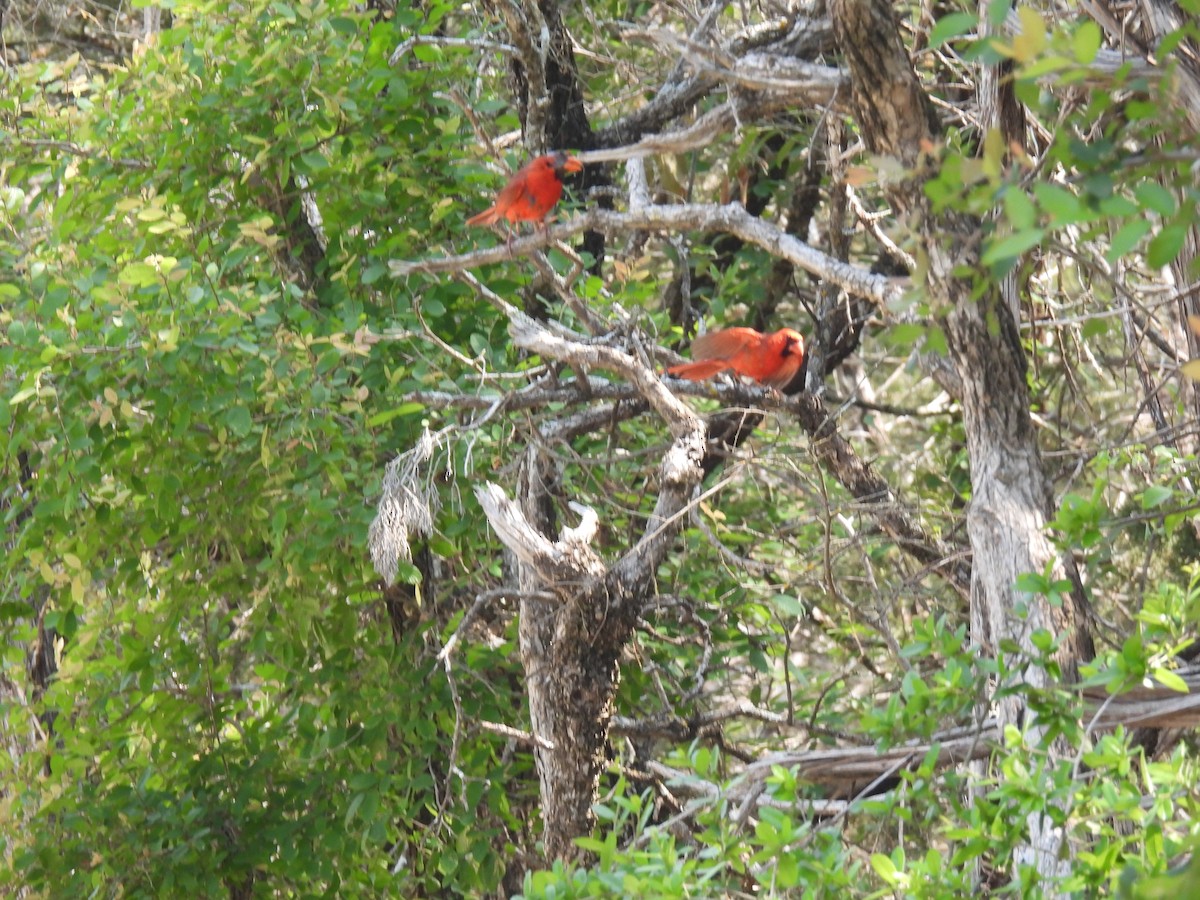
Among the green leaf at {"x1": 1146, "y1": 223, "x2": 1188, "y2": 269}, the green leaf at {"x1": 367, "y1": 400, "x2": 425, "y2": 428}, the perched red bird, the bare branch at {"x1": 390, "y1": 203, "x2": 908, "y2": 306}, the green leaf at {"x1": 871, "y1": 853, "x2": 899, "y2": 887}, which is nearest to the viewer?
the green leaf at {"x1": 1146, "y1": 223, "x2": 1188, "y2": 269}

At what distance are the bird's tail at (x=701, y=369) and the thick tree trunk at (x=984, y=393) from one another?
1.53 metres

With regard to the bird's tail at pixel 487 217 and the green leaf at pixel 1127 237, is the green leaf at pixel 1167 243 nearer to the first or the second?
the green leaf at pixel 1127 237

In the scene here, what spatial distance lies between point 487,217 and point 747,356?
0.97 m

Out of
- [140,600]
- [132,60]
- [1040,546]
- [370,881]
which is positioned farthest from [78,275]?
[1040,546]

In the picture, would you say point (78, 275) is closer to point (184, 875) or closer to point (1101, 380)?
point (184, 875)

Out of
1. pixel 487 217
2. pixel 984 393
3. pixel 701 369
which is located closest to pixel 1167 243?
pixel 984 393

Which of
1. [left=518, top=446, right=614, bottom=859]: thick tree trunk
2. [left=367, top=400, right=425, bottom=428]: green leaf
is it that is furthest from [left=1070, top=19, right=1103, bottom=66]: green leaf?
[left=367, top=400, right=425, bottom=428]: green leaf

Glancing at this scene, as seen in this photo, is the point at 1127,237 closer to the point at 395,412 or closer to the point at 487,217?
the point at 395,412

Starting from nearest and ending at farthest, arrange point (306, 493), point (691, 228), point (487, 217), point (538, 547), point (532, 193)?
1. point (538, 547)
2. point (691, 228)
3. point (306, 493)
4. point (532, 193)
5. point (487, 217)

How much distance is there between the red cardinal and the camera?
458 centimetres

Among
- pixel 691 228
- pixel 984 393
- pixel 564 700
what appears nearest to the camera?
pixel 984 393

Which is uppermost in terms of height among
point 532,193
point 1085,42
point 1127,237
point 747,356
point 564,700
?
point 1085,42

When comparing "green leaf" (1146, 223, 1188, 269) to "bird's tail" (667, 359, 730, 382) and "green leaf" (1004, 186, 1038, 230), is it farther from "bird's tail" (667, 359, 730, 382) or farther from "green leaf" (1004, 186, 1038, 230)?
"bird's tail" (667, 359, 730, 382)

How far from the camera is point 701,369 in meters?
4.58
